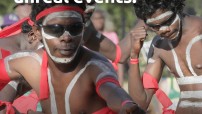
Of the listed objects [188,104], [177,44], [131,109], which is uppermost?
[131,109]

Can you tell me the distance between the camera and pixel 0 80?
285 inches

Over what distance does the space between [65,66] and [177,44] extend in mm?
1525

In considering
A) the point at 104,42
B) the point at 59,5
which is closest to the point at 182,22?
the point at 59,5

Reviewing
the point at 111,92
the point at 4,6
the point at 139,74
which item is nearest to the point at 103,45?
the point at 139,74

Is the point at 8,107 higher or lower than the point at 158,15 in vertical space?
lower

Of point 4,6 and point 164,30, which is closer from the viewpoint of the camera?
point 164,30

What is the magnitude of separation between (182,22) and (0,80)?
1.91 m

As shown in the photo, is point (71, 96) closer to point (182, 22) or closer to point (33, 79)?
point (33, 79)

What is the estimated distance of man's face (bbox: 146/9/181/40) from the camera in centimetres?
760

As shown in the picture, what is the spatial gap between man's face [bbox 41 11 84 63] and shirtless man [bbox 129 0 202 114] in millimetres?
1174

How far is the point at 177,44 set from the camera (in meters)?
7.79

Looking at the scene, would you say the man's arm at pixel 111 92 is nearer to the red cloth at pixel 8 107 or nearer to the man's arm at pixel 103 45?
the red cloth at pixel 8 107

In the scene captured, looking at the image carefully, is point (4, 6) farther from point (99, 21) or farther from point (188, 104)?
point (188, 104)

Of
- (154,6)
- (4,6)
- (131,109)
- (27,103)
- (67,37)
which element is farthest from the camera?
(4,6)
